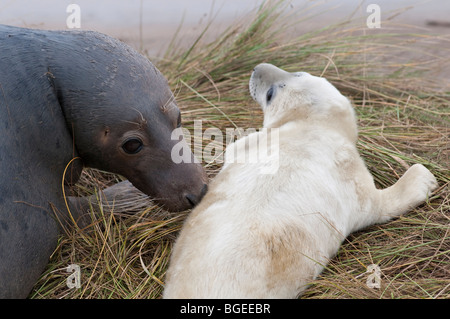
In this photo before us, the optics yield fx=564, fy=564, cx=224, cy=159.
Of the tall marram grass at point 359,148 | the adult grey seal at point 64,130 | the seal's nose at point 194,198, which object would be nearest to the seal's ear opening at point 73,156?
the adult grey seal at point 64,130

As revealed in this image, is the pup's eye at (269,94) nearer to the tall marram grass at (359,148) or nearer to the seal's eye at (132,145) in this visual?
the tall marram grass at (359,148)

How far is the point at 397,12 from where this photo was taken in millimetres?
5637

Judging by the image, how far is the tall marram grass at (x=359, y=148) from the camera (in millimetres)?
3102

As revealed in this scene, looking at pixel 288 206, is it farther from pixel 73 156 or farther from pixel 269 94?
pixel 73 156

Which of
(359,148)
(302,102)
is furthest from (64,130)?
(359,148)

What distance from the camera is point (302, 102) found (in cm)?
354

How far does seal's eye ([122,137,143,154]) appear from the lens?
10.5 feet

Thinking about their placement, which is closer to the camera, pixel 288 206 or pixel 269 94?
pixel 288 206

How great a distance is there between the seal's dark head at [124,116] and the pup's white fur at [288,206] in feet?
0.86

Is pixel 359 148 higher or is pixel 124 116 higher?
pixel 124 116

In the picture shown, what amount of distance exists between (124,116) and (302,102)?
112cm

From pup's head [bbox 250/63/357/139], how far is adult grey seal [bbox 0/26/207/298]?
685mm

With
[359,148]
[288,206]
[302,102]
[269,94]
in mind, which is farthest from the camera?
[359,148]
